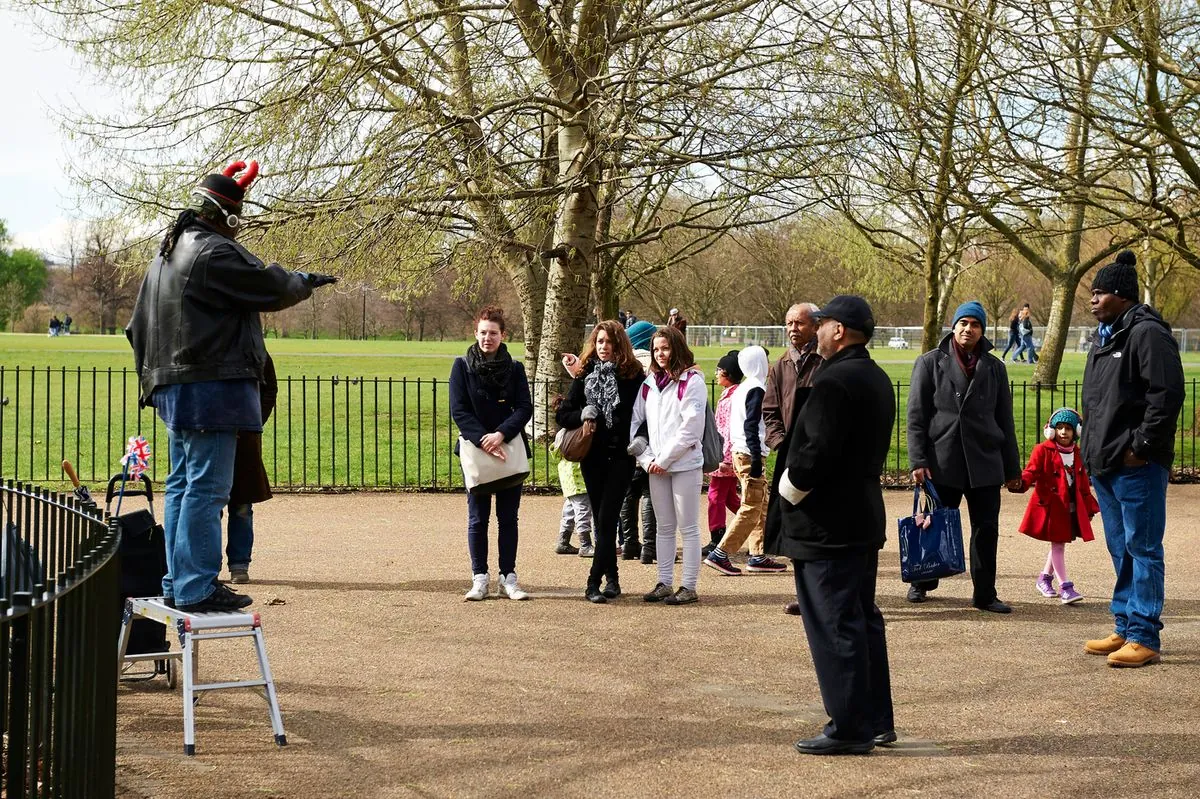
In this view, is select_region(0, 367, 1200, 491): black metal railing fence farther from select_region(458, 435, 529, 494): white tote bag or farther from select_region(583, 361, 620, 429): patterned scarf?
select_region(458, 435, 529, 494): white tote bag

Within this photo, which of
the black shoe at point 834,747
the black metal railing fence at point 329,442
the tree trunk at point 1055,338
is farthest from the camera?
the tree trunk at point 1055,338

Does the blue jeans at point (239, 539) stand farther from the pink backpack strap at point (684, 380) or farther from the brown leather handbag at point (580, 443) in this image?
the pink backpack strap at point (684, 380)

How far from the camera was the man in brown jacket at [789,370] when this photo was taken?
840 cm

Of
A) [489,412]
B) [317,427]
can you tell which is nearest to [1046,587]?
[489,412]

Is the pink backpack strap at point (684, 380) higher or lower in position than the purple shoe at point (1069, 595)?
higher

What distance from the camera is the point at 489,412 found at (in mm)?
8547

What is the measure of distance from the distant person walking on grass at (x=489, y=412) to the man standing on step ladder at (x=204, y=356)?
2.88 metres

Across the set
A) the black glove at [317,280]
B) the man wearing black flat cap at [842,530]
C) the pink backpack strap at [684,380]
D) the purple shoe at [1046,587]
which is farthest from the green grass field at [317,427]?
the black glove at [317,280]

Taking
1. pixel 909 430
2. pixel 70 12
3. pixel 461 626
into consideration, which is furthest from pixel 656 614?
pixel 70 12

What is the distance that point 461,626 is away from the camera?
7.71 m

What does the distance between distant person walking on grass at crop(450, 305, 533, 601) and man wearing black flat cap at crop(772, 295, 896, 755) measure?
323 cm

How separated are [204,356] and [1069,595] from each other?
5.79m

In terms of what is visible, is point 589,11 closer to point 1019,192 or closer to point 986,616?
point 1019,192

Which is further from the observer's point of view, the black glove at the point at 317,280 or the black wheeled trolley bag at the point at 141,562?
the black wheeled trolley bag at the point at 141,562
